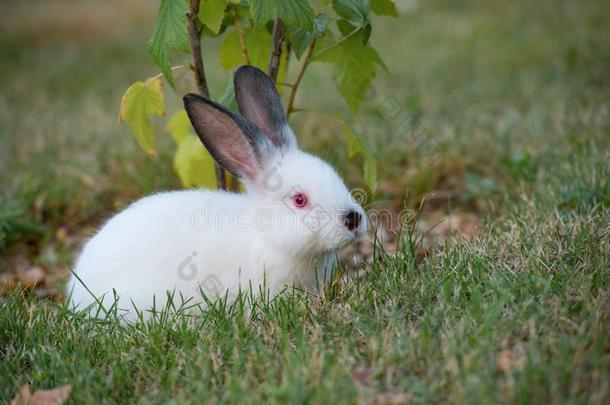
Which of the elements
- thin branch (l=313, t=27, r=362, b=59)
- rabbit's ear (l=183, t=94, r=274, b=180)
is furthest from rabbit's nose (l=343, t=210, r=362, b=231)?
thin branch (l=313, t=27, r=362, b=59)

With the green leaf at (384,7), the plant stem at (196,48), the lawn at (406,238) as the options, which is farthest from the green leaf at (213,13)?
the lawn at (406,238)

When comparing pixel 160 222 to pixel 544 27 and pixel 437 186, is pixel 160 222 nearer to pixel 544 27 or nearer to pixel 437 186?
pixel 437 186

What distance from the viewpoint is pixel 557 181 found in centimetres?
395

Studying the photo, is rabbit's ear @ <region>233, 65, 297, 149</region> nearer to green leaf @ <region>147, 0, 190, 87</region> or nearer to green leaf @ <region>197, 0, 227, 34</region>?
green leaf @ <region>197, 0, 227, 34</region>

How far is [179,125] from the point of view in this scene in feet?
13.1

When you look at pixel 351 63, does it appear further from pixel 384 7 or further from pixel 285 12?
pixel 285 12

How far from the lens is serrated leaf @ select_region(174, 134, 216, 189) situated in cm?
390

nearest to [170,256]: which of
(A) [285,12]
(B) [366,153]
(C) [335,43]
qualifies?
(B) [366,153]

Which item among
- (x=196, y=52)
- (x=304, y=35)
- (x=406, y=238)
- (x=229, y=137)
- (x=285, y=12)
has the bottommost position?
(x=406, y=238)

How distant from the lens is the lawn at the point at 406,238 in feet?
7.39

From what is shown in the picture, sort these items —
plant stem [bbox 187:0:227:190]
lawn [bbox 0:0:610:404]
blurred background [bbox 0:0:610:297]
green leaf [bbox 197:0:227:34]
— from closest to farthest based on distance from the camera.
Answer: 1. lawn [bbox 0:0:610:404]
2. green leaf [bbox 197:0:227:34]
3. plant stem [bbox 187:0:227:190]
4. blurred background [bbox 0:0:610:297]

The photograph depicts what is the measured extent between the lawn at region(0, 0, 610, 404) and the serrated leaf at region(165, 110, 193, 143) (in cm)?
76

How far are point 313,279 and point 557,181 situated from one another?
5.32 feet

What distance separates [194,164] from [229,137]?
2.73 feet
